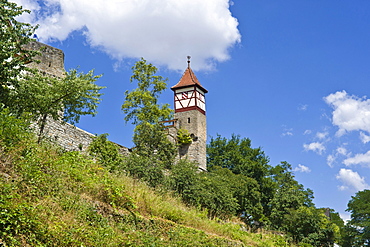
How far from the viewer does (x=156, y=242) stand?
903cm

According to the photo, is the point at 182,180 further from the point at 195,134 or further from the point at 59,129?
the point at 195,134

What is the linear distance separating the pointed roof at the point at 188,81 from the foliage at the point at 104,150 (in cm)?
1498

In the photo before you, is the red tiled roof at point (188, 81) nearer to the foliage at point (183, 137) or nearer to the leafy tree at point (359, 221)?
the foliage at point (183, 137)

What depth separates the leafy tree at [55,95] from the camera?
12000 mm

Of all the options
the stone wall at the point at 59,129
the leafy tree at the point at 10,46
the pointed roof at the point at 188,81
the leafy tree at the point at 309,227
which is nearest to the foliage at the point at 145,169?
the stone wall at the point at 59,129

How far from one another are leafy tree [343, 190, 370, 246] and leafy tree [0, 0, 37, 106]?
27.0m

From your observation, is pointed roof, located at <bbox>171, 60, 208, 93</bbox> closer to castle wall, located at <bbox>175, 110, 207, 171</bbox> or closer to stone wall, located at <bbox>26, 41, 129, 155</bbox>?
castle wall, located at <bbox>175, 110, 207, 171</bbox>

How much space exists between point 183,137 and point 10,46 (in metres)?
18.3

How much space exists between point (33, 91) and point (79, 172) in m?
3.29

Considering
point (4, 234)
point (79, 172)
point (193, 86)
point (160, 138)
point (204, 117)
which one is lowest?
point (4, 234)

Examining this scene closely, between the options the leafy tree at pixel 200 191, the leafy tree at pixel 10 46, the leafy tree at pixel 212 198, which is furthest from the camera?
the leafy tree at pixel 212 198

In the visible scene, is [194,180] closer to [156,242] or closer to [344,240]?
[156,242]

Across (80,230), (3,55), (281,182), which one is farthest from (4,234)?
(281,182)

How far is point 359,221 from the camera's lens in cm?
3372
